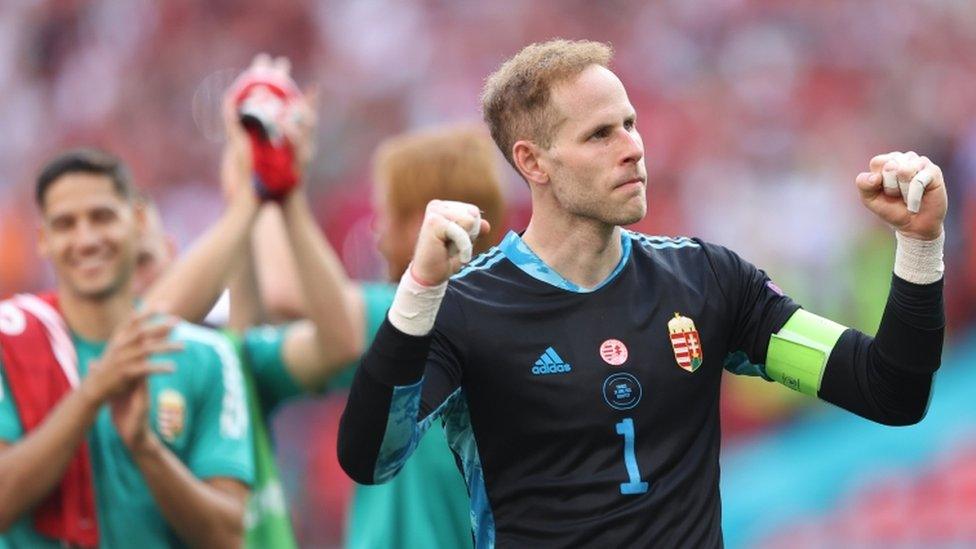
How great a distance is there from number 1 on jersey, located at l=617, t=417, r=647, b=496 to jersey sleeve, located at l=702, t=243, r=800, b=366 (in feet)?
1.09

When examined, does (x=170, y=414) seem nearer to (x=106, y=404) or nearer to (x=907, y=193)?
(x=106, y=404)

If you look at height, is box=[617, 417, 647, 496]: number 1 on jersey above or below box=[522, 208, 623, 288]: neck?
below

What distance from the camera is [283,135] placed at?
4.82 meters


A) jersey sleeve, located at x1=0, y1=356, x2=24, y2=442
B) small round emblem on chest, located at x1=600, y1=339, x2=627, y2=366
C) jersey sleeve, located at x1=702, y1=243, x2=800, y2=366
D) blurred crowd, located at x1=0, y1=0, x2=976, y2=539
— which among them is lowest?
jersey sleeve, located at x1=0, y1=356, x2=24, y2=442

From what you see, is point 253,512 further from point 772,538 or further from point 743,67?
point 743,67

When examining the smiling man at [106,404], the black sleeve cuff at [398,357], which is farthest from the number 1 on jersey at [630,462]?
the smiling man at [106,404]

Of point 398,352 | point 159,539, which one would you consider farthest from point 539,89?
point 159,539

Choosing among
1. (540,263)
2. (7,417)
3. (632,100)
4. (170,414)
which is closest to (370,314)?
(170,414)

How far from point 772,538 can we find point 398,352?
280 inches

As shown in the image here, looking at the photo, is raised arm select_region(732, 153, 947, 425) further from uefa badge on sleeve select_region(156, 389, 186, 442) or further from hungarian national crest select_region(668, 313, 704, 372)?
uefa badge on sleeve select_region(156, 389, 186, 442)

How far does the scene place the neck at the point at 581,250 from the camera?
3.39 meters

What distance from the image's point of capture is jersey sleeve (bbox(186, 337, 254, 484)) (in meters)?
4.65

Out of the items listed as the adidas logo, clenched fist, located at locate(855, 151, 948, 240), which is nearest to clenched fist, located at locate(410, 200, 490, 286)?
the adidas logo

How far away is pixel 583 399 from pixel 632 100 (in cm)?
828
